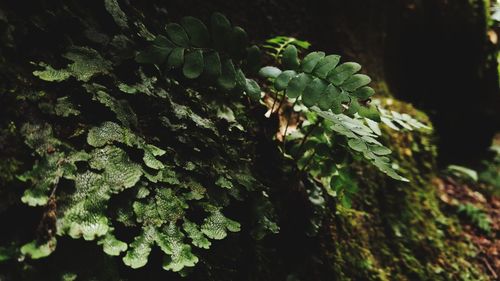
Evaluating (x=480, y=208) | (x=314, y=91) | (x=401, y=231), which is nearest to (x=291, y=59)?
(x=314, y=91)

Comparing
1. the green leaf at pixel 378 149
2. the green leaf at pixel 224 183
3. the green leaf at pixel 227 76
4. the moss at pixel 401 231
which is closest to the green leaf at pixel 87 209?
the green leaf at pixel 224 183

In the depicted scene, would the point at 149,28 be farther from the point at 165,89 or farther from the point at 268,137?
the point at 268,137

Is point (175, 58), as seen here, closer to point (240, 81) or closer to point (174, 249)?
point (240, 81)

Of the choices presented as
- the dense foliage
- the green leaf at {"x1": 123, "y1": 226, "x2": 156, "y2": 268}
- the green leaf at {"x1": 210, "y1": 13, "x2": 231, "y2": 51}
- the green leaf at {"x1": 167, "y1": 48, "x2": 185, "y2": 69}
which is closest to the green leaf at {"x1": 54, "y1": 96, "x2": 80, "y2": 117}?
the dense foliage

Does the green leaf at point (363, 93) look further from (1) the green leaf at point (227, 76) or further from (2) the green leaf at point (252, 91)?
(1) the green leaf at point (227, 76)

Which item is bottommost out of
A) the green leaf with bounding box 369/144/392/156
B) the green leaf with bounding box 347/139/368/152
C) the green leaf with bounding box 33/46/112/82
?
the green leaf with bounding box 33/46/112/82

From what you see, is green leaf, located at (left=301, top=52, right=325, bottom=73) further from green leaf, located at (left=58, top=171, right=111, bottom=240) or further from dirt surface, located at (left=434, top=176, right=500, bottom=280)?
dirt surface, located at (left=434, top=176, right=500, bottom=280)
